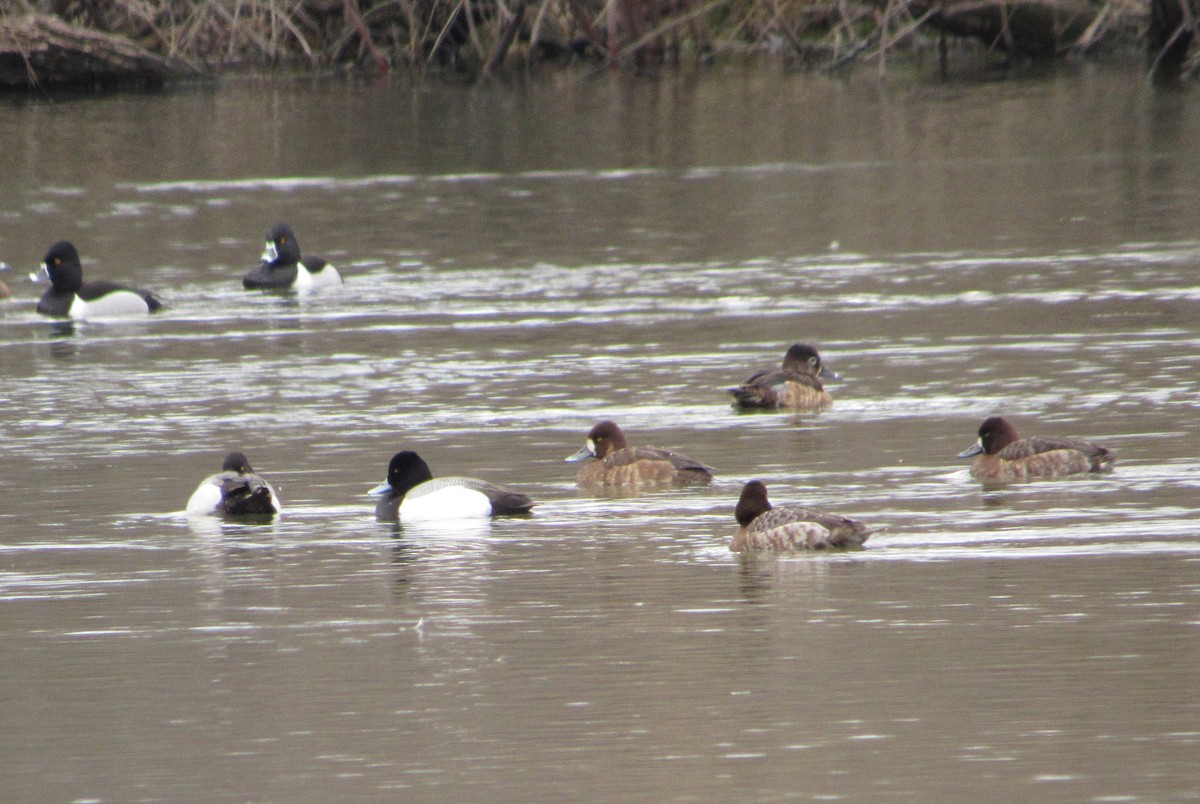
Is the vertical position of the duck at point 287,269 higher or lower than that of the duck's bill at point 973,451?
higher

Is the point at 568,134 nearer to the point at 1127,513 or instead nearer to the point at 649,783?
the point at 1127,513

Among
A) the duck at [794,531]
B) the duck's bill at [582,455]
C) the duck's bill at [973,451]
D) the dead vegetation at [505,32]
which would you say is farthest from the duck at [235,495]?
the dead vegetation at [505,32]

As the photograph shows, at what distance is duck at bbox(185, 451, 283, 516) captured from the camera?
40.0 ft

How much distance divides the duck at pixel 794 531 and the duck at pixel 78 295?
12.2 m

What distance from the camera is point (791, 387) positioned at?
50.4 ft

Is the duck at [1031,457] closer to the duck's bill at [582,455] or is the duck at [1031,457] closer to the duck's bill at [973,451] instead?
the duck's bill at [973,451]

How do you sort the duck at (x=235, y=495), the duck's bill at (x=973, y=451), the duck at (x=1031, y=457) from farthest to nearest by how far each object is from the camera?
the duck's bill at (x=973, y=451)
the duck at (x=1031, y=457)
the duck at (x=235, y=495)

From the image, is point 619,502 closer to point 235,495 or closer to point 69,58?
point 235,495

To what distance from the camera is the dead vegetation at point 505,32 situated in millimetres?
45562

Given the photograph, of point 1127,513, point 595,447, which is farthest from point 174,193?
point 1127,513

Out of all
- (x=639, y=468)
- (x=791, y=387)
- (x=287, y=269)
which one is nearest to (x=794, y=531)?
(x=639, y=468)

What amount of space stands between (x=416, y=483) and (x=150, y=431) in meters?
3.95

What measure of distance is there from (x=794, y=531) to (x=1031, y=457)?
2.36 metres

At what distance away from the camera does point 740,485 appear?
506 inches
